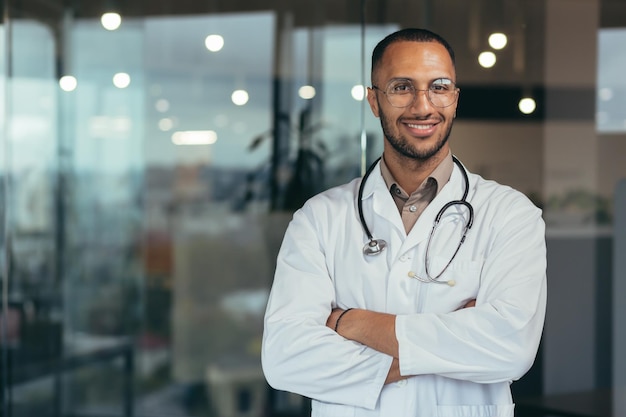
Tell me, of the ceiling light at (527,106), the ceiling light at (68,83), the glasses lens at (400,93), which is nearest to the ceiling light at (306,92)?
the ceiling light at (527,106)

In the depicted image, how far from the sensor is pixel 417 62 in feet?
5.32

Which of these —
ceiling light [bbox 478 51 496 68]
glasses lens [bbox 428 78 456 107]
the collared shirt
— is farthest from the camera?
ceiling light [bbox 478 51 496 68]

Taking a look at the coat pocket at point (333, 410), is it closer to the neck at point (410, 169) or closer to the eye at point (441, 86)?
the neck at point (410, 169)

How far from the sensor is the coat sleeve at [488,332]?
1.52 meters

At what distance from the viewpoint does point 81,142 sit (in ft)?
12.8

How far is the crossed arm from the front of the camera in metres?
1.55

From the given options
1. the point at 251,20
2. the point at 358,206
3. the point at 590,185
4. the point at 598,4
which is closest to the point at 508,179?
the point at 590,185

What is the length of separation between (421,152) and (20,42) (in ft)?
9.28

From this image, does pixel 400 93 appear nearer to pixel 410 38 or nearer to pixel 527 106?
pixel 410 38

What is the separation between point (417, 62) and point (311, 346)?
62 cm

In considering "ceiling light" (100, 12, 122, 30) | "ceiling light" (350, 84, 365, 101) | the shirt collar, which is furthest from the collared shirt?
"ceiling light" (100, 12, 122, 30)

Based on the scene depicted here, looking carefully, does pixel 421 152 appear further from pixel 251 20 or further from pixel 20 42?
pixel 20 42

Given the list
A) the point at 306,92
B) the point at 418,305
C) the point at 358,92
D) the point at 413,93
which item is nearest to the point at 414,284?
the point at 418,305

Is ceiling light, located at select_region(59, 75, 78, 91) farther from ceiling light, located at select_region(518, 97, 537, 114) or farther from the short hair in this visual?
the short hair
